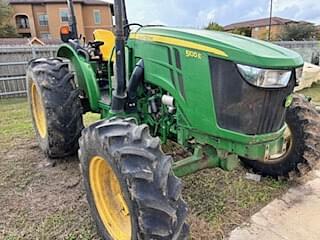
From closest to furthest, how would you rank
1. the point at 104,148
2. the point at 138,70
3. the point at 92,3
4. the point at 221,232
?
1. the point at 104,148
2. the point at 221,232
3. the point at 138,70
4. the point at 92,3

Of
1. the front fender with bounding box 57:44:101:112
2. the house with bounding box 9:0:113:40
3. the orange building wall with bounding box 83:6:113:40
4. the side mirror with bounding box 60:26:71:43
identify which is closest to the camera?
the front fender with bounding box 57:44:101:112

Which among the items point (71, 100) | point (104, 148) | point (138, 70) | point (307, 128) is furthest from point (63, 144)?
point (307, 128)

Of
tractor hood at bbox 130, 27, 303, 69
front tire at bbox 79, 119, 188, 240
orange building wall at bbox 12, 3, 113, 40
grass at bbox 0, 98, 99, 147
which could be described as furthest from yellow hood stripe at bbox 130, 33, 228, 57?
orange building wall at bbox 12, 3, 113, 40

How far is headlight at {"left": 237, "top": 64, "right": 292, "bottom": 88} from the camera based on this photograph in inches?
67.8

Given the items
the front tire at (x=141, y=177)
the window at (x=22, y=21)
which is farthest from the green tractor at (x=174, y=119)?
the window at (x=22, y=21)

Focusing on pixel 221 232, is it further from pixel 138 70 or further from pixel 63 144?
pixel 63 144

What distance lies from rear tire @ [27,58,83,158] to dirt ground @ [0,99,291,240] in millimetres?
329

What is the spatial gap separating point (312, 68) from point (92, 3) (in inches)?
1346

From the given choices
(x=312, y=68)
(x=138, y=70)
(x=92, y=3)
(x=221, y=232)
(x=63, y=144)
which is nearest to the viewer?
(x=221, y=232)

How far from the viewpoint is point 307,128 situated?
2795mm

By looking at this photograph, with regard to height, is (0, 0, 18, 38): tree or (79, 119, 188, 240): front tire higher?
(0, 0, 18, 38): tree

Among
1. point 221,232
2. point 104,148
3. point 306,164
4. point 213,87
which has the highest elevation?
point 213,87

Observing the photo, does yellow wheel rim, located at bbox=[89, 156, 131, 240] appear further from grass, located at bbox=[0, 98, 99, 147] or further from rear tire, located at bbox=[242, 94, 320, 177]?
grass, located at bbox=[0, 98, 99, 147]

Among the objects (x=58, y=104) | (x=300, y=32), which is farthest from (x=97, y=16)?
(x=58, y=104)
